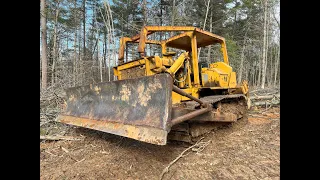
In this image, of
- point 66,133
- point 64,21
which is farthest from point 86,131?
point 64,21

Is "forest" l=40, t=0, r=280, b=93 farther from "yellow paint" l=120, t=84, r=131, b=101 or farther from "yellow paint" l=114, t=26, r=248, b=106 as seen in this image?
"yellow paint" l=120, t=84, r=131, b=101

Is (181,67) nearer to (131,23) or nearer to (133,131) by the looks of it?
(133,131)

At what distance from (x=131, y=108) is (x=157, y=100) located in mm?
546

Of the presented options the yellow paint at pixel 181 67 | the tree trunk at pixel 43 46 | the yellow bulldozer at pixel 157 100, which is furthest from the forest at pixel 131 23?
the yellow bulldozer at pixel 157 100

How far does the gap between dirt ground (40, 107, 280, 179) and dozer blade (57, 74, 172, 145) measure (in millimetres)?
508

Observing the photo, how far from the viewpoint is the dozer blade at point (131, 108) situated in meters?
2.78

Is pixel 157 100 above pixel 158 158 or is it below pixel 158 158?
above

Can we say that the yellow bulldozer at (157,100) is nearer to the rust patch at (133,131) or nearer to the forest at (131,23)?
the rust patch at (133,131)

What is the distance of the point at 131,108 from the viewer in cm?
325

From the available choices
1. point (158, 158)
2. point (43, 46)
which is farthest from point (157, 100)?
point (43, 46)

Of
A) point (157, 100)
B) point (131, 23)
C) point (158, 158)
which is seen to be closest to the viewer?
point (157, 100)

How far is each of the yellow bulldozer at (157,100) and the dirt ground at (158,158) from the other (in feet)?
1.46

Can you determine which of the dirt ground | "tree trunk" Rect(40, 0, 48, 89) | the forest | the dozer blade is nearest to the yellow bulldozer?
the dozer blade
